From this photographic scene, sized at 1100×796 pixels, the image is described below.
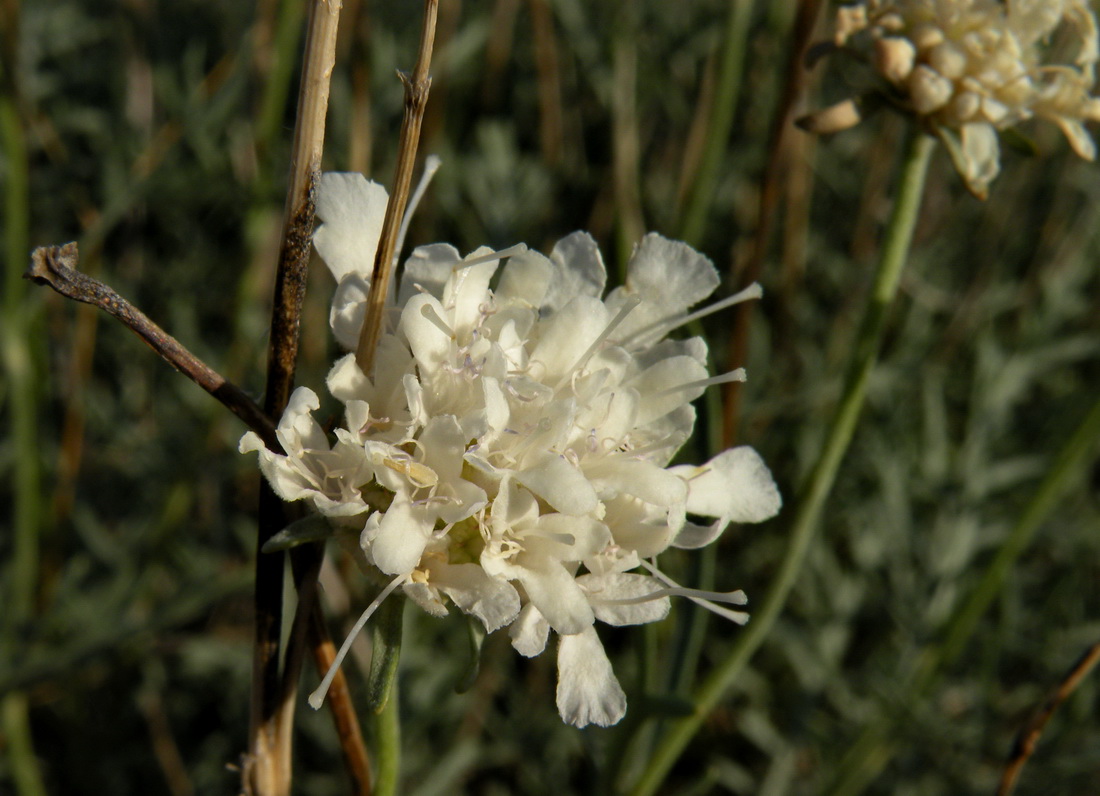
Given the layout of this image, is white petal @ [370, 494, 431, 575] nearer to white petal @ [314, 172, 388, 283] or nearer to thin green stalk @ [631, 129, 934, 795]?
white petal @ [314, 172, 388, 283]

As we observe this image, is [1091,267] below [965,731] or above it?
above

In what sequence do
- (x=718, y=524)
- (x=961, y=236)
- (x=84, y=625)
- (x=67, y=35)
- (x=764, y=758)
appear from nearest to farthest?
1. (x=718, y=524)
2. (x=84, y=625)
3. (x=764, y=758)
4. (x=67, y=35)
5. (x=961, y=236)

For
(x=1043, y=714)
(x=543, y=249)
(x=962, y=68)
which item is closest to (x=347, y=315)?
(x=962, y=68)

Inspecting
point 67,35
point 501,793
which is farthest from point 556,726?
point 67,35

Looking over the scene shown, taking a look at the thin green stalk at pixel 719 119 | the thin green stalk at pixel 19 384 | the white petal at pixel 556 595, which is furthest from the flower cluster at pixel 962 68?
the thin green stalk at pixel 19 384

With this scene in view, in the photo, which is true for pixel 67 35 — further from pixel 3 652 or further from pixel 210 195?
pixel 3 652

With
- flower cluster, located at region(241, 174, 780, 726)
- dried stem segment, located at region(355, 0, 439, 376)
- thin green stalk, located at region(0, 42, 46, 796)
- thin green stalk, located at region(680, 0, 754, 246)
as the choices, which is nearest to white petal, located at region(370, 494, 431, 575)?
flower cluster, located at region(241, 174, 780, 726)

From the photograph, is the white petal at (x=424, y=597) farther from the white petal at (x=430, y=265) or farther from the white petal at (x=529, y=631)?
the white petal at (x=430, y=265)

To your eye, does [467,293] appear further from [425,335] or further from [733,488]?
[733,488]
